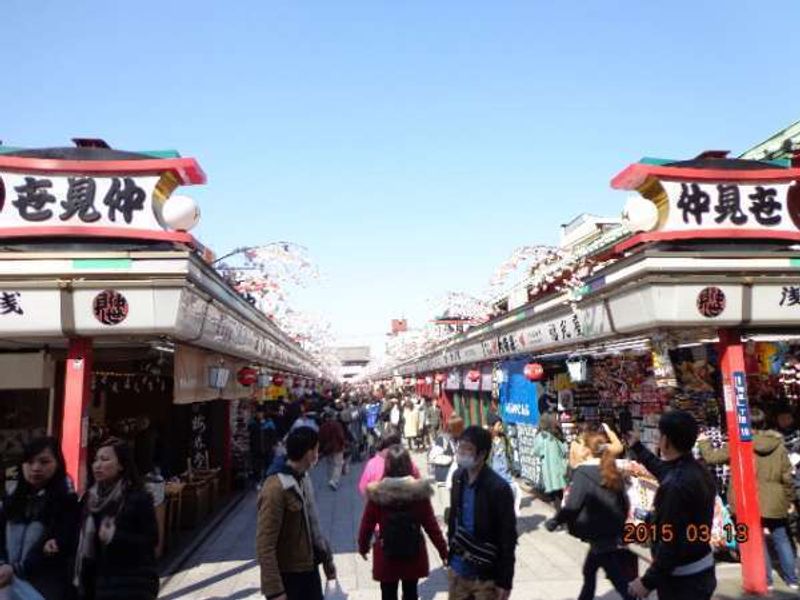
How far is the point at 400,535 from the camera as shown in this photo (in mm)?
5047

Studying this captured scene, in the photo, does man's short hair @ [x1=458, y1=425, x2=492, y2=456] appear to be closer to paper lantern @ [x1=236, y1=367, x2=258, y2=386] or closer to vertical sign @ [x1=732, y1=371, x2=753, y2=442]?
vertical sign @ [x1=732, y1=371, x2=753, y2=442]

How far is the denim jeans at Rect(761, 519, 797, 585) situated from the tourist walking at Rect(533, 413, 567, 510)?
153 inches

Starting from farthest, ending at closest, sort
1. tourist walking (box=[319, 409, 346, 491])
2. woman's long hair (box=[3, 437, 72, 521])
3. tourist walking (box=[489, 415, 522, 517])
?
tourist walking (box=[319, 409, 346, 491])
tourist walking (box=[489, 415, 522, 517])
woman's long hair (box=[3, 437, 72, 521])

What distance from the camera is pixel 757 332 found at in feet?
28.2

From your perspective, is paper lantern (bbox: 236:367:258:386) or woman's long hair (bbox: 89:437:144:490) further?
paper lantern (bbox: 236:367:258:386)

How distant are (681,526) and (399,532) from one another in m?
2.23

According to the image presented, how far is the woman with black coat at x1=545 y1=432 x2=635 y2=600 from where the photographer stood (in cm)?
575

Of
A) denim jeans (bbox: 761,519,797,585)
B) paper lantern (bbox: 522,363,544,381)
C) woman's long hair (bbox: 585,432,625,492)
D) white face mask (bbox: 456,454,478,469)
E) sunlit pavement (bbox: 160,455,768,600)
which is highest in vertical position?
paper lantern (bbox: 522,363,544,381)

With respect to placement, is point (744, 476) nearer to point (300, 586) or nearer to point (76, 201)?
point (300, 586)

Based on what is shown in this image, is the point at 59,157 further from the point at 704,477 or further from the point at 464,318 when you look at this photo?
the point at 464,318

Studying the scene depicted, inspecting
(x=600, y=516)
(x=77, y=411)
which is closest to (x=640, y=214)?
(x=600, y=516)

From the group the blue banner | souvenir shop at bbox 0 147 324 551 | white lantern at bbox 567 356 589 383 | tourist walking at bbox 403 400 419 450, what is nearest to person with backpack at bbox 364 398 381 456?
tourist walking at bbox 403 400 419 450

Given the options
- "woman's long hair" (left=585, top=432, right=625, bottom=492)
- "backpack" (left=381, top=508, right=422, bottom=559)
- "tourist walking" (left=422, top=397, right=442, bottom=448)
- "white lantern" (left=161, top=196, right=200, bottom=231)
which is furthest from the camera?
"tourist walking" (left=422, top=397, right=442, bottom=448)

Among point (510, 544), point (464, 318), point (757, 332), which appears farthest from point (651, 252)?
point (464, 318)
